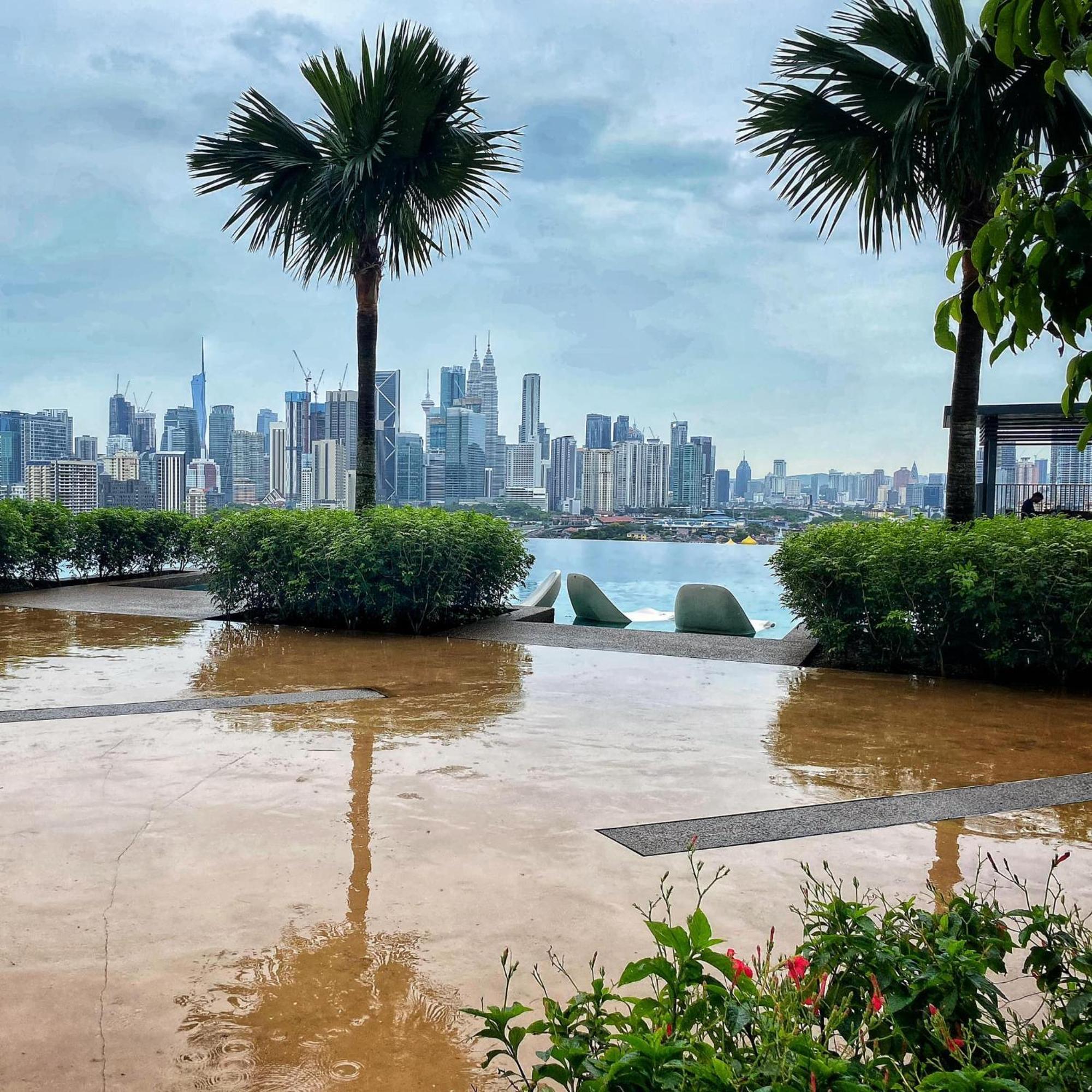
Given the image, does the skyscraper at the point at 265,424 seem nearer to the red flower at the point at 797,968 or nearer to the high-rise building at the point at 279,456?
the high-rise building at the point at 279,456

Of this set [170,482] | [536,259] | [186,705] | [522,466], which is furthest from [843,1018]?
[536,259]

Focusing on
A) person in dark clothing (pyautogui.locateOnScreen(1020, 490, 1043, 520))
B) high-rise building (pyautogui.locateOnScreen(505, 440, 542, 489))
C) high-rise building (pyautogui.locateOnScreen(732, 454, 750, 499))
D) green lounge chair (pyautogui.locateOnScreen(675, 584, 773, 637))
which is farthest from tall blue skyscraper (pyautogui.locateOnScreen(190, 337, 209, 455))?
person in dark clothing (pyautogui.locateOnScreen(1020, 490, 1043, 520))

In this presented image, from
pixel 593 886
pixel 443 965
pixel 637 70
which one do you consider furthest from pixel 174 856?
pixel 637 70

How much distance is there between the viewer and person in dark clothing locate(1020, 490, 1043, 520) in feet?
42.5

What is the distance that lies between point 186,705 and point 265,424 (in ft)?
73.7

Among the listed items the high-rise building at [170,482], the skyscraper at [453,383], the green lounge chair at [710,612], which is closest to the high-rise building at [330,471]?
the high-rise building at [170,482]

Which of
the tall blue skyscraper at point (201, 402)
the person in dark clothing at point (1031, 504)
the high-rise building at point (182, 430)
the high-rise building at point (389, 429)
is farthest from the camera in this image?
the tall blue skyscraper at point (201, 402)

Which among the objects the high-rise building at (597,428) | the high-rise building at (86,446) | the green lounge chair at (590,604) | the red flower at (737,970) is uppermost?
the high-rise building at (597,428)

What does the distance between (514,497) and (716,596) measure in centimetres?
577

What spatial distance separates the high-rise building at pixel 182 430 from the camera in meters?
22.2

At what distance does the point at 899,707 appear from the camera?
623cm

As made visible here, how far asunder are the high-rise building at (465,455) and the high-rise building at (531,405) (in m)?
11.2

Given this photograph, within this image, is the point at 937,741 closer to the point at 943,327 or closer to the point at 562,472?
the point at 943,327

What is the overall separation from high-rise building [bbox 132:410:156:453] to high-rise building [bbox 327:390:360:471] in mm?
8862
